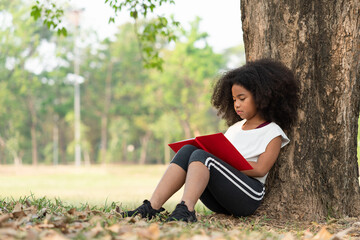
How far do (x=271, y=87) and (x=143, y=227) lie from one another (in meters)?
1.69

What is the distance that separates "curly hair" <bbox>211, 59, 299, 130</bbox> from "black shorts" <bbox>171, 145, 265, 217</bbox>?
618 mm

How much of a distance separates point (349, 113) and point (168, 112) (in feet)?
103

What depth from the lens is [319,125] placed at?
13.8 ft

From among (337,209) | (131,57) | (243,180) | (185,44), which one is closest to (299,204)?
(337,209)

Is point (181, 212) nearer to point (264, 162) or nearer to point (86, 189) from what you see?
point (264, 162)

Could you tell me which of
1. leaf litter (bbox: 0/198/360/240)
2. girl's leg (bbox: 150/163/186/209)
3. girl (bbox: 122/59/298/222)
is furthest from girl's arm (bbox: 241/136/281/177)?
girl's leg (bbox: 150/163/186/209)

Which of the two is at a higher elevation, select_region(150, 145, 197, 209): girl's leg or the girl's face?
the girl's face

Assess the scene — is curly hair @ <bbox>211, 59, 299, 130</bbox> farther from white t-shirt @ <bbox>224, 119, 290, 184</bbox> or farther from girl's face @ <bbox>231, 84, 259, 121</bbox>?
white t-shirt @ <bbox>224, 119, 290, 184</bbox>

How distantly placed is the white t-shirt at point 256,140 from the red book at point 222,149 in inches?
6.5

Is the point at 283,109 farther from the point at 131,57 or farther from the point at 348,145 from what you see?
the point at 131,57

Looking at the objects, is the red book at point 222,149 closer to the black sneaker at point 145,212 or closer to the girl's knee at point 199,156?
the girl's knee at point 199,156

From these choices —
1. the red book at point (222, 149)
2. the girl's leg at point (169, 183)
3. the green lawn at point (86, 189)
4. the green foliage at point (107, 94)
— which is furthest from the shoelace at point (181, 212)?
the green foliage at point (107, 94)

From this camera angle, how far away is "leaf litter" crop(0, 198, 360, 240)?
2.53 metres

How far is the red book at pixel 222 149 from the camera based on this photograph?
3.56m
